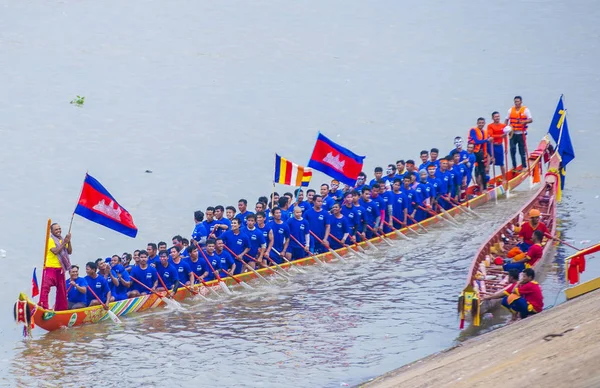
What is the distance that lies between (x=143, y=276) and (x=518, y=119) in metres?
11.6

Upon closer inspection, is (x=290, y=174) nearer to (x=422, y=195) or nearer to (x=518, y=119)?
(x=422, y=195)

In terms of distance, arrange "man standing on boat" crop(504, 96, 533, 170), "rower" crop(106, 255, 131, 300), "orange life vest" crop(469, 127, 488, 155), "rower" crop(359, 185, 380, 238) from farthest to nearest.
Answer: "man standing on boat" crop(504, 96, 533, 170) → "orange life vest" crop(469, 127, 488, 155) → "rower" crop(359, 185, 380, 238) → "rower" crop(106, 255, 131, 300)

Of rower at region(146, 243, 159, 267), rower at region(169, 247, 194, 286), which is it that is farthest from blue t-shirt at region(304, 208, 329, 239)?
rower at region(146, 243, 159, 267)

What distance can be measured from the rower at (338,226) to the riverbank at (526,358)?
5555mm

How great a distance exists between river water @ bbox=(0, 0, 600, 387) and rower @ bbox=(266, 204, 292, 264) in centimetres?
63

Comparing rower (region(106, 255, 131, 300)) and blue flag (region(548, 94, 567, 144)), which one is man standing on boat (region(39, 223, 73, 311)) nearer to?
rower (region(106, 255, 131, 300))

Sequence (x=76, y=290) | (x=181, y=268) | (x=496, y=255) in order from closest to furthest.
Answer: (x=76, y=290)
(x=181, y=268)
(x=496, y=255)

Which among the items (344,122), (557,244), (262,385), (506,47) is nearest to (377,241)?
(557,244)

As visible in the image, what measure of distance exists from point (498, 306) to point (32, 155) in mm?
14572

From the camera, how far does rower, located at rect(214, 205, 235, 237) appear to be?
2011 cm

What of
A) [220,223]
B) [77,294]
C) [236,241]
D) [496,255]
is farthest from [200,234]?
[496,255]

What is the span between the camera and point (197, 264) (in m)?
19.1

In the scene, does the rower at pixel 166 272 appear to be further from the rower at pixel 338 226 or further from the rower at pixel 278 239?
the rower at pixel 338 226

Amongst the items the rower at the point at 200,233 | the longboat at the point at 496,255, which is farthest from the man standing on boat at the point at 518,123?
the rower at the point at 200,233
